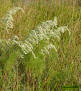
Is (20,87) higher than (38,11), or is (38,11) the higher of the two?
(38,11)

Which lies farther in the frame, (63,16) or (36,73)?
(63,16)

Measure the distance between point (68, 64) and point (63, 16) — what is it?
1.53m

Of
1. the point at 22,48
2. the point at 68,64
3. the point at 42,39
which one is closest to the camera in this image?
the point at 22,48

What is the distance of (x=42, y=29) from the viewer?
2057mm

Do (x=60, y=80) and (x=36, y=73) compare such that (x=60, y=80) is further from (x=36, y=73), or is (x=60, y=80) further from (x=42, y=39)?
(x=42, y=39)

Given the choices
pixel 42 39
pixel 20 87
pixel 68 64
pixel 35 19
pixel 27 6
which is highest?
pixel 27 6

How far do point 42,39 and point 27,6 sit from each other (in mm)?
2175

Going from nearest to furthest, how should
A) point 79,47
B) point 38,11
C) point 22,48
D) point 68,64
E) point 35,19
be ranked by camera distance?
point 22,48 → point 68,64 → point 79,47 → point 35,19 → point 38,11

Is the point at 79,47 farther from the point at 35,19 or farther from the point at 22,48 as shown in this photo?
the point at 35,19

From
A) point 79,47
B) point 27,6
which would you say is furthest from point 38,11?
point 79,47

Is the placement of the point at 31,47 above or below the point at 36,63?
above

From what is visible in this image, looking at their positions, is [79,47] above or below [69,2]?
below

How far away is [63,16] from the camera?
3789mm

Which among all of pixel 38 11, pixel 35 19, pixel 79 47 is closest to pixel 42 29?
pixel 79 47
